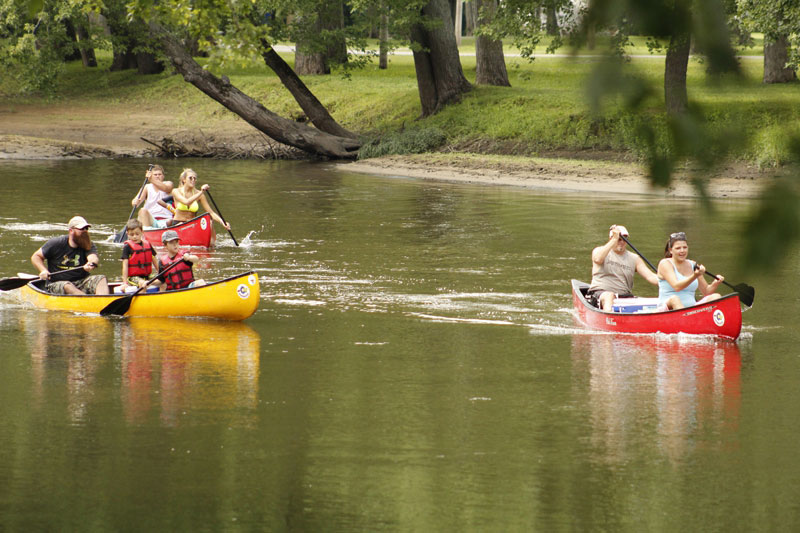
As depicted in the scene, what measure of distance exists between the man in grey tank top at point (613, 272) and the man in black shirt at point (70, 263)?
573 centimetres

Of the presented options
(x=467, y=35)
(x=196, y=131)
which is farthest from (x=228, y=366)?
(x=467, y=35)

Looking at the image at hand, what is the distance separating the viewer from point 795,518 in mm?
7430

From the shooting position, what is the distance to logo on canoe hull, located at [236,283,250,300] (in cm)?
1334

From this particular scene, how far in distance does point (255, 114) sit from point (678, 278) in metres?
23.8

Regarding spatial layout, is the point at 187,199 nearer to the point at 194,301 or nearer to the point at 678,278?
the point at 194,301

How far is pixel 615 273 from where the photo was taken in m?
13.5

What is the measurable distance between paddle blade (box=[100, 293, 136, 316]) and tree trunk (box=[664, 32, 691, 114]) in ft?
36.0

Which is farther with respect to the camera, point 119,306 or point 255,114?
point 255,114

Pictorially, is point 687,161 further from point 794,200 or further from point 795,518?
point 795,518

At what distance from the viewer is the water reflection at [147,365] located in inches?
392

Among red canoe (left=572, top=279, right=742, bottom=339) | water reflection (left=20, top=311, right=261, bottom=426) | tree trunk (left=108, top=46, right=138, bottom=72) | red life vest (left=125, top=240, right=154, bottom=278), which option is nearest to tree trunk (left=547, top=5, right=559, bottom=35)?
water reflection (left=20, top=311, right=261, bottom=426)

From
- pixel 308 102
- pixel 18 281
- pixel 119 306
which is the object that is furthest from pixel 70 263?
pixel 308 102

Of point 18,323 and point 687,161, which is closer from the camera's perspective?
point 687,161

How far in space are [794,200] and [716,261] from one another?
15.4 metres
